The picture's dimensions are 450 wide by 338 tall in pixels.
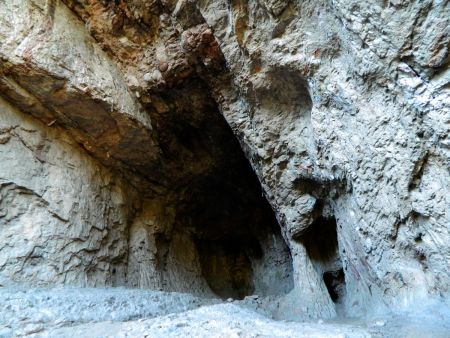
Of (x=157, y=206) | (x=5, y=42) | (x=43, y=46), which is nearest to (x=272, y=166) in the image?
(x=157, y=206)

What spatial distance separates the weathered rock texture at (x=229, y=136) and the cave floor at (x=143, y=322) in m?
0.44

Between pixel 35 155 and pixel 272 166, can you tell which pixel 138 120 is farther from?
pixel 272 166

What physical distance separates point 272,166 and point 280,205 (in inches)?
23.9

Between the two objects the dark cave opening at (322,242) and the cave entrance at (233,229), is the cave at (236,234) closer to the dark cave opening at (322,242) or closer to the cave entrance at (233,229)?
the cave entrance at (233,229)

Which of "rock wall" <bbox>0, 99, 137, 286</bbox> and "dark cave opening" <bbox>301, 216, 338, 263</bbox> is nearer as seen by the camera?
"rock wall" <bbox>0, 99, 137, 286</bbox>

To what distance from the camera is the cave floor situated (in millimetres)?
2250

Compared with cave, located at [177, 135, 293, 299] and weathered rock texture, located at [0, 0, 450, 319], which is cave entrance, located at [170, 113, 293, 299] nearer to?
cave, located at [177, 135, 293, 299]

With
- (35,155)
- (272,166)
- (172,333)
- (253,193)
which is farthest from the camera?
(253,193)

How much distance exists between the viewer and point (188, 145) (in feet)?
19.9

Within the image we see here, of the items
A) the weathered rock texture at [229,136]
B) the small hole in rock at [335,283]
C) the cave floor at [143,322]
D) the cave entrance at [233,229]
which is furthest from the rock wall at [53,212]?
the small hole in rock at [335,283]

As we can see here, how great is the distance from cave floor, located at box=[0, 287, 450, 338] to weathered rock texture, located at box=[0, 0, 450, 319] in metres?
0.44

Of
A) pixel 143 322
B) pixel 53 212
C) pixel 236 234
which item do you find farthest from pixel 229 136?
pixel 143 322

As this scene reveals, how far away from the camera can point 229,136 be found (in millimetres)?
5918

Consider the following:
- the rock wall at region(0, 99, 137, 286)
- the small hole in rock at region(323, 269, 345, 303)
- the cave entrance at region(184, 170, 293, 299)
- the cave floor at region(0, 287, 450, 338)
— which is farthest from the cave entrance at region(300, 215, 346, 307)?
the rock wall at region(0, 99, 137, 286)
